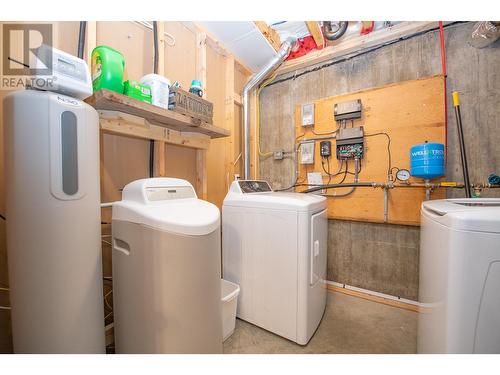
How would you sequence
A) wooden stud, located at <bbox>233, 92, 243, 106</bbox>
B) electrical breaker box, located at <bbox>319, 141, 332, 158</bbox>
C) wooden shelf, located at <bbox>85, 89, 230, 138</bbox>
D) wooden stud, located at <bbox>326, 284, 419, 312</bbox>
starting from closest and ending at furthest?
wooden shelf, located at <bbox>85, 89, 230, 138</bbox> → wooden stud, located at <bbox>326, 284, 419, 312</bbox> → electrical breaker box, located at <bbox>319, 141, 332, 158</bbox> → wooden stud, located at <bbox>233, 92, 243, 106</bbox>

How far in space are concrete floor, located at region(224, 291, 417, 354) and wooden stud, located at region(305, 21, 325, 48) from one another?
2529mm

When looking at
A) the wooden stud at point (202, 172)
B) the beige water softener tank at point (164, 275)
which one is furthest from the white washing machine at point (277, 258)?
the beige water softener tank at point (164, 275)

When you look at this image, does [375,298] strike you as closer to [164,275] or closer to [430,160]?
[430,160]

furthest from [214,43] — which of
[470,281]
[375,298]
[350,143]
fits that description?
[375,298]

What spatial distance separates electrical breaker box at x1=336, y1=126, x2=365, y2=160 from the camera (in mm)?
1970

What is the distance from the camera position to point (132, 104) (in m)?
1.11

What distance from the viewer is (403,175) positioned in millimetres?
1775

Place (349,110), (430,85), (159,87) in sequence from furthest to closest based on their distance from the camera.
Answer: (349,110) → (430,85) → (159,87)

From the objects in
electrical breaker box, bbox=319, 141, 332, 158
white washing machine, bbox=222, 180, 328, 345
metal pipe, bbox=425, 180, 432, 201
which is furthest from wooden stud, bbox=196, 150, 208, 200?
metal pipe, bbox=425, 180, 432, 201

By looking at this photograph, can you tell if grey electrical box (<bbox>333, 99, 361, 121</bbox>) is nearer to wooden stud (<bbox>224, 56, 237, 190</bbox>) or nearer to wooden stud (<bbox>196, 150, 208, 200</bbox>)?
wooden stud (<bbox>224, 56, 237, 190</bbox>)

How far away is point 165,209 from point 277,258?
81 cm
